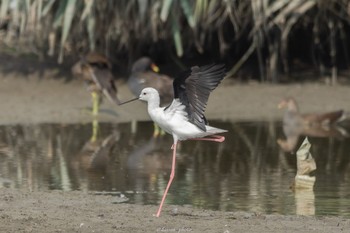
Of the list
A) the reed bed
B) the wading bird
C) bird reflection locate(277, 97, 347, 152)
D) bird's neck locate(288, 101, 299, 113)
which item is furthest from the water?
the reed bed

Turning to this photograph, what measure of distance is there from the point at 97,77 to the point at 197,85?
732 centimetres

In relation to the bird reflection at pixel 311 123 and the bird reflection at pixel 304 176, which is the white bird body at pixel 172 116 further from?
the bird reflection at pixel 311 123

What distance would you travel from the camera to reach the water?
840 cm

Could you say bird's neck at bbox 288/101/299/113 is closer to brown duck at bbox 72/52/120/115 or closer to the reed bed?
the reed bed

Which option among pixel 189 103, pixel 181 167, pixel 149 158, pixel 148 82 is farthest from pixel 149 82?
pixel 189 103

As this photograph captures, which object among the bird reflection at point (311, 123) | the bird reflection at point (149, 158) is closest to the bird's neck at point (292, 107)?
the bird reflection at point (311, 123)

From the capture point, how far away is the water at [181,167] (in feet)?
27.6

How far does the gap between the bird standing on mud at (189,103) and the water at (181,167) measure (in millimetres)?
683

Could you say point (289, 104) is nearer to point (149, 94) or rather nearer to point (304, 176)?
point (304, 176)

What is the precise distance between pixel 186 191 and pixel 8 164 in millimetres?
2413

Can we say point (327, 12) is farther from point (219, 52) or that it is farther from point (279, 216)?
point (279, 216)

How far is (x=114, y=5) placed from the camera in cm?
1641

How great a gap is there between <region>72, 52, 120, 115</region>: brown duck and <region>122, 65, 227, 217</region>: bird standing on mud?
683 cm

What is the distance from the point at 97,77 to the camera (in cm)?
1477
